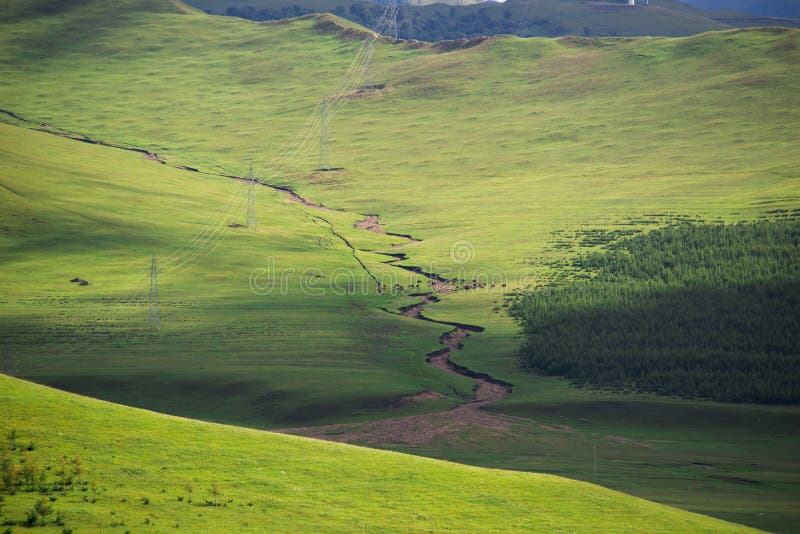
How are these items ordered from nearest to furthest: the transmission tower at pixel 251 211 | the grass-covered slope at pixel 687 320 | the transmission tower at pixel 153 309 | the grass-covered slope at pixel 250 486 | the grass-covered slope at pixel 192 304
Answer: the grass-covered slope at pixel 250 486 < the grass-covered slope at pixel 192 304 < the grass-covered slope at pixel 687 320 < the transmission tower at pixel 153 309 < the transmission tower at pixel 251 211

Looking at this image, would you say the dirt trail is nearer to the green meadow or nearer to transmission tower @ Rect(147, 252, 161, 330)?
the green meadow

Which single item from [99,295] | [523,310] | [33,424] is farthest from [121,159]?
[33,424]

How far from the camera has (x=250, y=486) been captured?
41.2 metres

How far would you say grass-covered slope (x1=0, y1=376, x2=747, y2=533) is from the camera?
37.8 metres

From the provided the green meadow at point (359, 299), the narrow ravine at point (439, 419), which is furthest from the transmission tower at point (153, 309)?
the narrow ravine at point (439, 419)

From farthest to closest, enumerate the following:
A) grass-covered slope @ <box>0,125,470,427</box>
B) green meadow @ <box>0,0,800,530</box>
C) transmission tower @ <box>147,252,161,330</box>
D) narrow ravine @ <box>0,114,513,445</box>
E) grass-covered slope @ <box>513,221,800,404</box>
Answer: transmission tower @ <box>147,252,161,330</box> < grass-covered slope @ <box>513,221,800,404</box> < grass-covered slope @ <box>0,125,470,427</box> < narrow ravine @ <box>0,114,513,445</box> < green meadow @ <box>0,0,800,530</box>

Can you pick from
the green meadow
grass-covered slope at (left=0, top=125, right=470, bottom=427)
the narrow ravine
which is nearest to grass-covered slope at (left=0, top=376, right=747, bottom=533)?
the green meadow

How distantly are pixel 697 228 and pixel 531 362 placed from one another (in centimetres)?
4782

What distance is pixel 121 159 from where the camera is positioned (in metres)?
199

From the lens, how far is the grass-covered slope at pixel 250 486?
3781 cm

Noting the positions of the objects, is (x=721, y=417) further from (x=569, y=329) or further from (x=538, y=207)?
(x=538, y=207)

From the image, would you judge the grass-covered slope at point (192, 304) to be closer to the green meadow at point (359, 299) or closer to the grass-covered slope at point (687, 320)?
the green meadow at point (359, 299)

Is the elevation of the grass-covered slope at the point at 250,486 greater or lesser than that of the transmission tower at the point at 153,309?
greater

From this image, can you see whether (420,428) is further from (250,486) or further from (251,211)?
(251,211)
